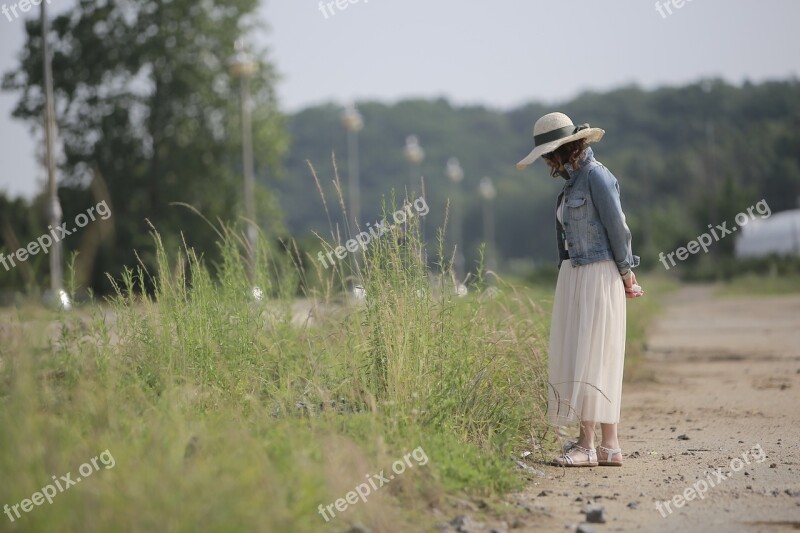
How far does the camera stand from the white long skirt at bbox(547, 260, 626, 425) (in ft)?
20.7

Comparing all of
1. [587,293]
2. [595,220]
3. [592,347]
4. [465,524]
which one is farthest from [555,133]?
[465,524]

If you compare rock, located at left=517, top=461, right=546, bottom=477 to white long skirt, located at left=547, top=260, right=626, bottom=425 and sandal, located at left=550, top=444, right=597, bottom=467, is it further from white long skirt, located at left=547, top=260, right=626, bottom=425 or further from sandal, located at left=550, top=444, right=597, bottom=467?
white long skirt, located at left=547, top=260, right=626, bottom=425

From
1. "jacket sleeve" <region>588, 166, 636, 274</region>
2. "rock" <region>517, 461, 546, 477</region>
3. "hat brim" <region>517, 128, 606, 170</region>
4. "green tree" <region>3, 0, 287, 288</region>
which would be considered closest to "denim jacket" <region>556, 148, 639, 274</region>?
"jacket sleeve" <region>588, 166, 636, 274</region>

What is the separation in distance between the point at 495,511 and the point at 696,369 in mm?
8353

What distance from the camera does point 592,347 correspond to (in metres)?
6.36

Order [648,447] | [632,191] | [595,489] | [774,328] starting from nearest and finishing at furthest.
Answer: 1. [595,489]
2. [648,447]
3. [774,328]
4. [632,191]

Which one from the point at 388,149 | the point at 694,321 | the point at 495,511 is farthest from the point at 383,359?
the point at 388,149

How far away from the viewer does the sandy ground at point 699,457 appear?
5.11m

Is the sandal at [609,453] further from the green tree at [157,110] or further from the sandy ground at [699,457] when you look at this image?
the green tree at [157,110]

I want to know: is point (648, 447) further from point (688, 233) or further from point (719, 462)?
point (688, 233)

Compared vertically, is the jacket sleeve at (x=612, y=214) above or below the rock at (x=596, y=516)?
above

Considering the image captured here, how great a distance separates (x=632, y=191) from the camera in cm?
10400

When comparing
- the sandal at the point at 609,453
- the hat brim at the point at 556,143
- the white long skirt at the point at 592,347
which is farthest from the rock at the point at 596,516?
the hat brim at the point at 556,143

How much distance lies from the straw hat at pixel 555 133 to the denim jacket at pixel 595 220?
15 cm
